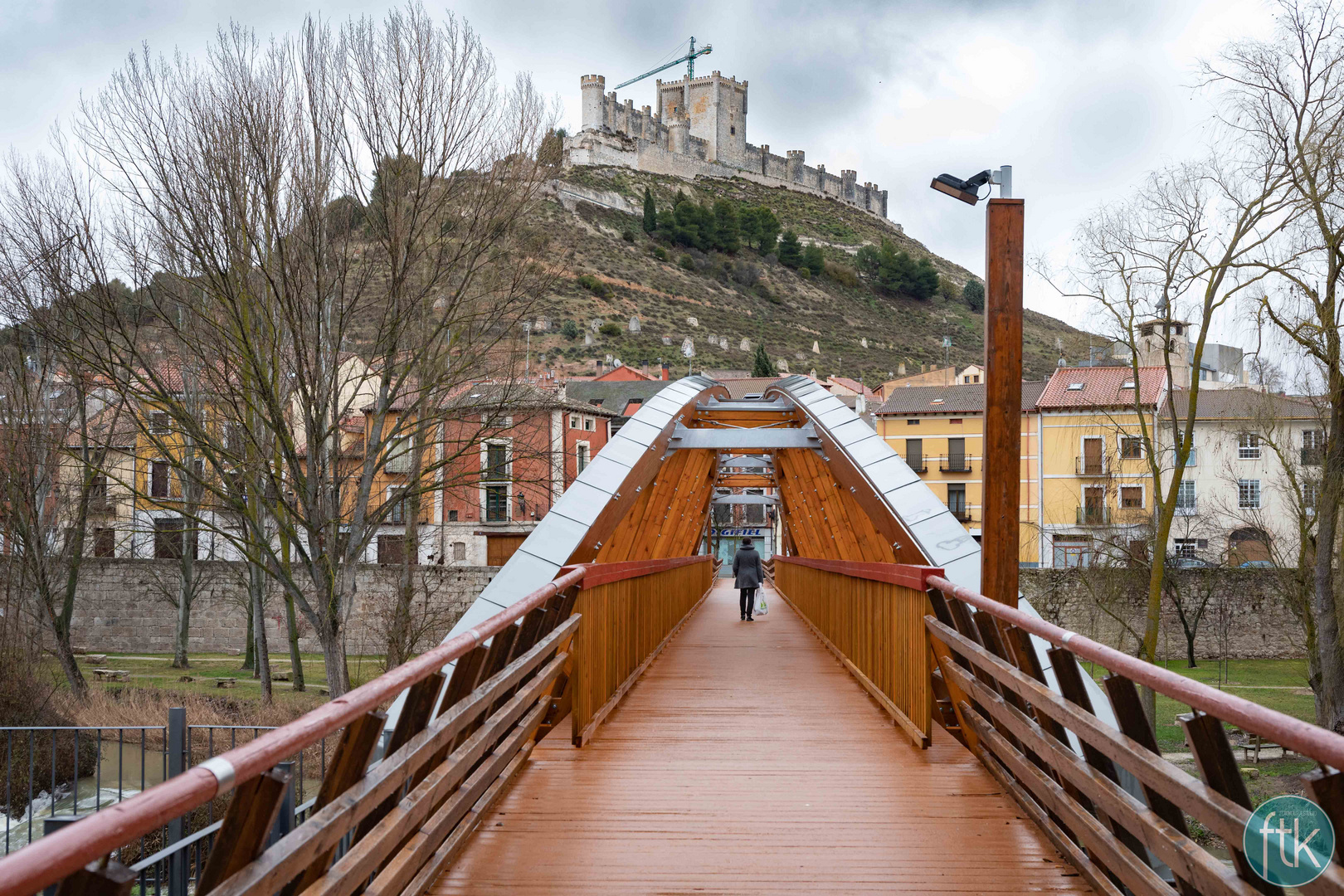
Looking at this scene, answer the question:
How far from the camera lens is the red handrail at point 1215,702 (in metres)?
1.80

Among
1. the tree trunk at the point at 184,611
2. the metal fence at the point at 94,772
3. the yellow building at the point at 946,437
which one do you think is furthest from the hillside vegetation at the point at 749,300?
the metal fence at the point at 94,772

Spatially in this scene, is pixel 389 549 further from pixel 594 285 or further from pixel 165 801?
pixel 594 285

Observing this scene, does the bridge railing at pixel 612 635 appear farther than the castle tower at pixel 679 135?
No

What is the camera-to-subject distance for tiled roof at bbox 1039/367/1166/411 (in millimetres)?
37750

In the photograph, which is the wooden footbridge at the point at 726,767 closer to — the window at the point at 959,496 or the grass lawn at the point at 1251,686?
the grass lawn at the point at 1251,686

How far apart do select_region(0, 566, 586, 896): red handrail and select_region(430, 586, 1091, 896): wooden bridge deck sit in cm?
131

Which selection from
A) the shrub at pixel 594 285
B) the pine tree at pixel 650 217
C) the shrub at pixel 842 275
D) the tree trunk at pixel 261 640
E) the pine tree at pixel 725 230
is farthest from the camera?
the shrub at pixel 842 275

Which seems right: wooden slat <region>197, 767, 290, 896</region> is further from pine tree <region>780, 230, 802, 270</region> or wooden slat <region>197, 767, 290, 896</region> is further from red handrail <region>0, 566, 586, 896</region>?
pine tree <region>780, 230, 802, 270</region>

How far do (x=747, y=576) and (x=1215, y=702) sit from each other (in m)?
14.2

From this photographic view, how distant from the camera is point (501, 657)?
3.96 m

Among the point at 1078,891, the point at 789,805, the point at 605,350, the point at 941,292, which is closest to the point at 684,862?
the point at 789,805

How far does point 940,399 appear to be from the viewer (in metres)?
44.1

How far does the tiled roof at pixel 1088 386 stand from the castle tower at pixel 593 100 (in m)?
87.9

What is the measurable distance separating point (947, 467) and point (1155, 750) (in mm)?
41659
